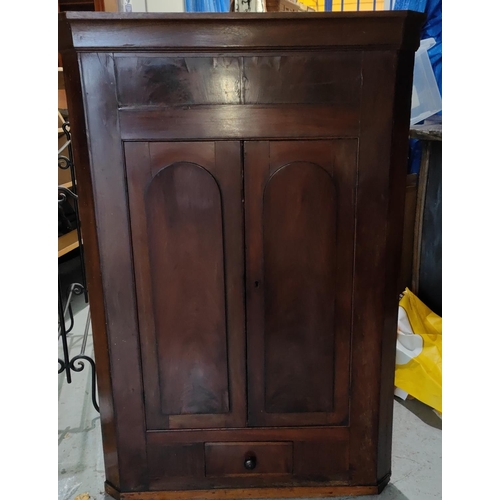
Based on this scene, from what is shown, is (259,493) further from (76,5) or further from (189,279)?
(76,5)

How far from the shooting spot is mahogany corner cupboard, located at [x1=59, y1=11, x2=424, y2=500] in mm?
1139

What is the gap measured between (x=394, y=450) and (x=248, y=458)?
0.57m

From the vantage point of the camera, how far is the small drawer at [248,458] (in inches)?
55.6

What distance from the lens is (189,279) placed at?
50.9 inches

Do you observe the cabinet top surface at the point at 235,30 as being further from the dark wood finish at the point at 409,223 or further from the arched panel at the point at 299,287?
the dark wood finish at the point at 409,223

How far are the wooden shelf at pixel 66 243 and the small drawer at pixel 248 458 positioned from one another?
5.23ft

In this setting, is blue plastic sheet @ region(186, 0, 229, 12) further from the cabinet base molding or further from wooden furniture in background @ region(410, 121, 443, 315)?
the cabinet base molding

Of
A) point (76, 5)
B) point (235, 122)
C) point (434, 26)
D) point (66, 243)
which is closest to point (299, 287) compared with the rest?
point (235, 122)

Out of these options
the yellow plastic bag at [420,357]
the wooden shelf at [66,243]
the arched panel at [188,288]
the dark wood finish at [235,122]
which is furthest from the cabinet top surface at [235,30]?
the wooden shelf at [66,243]

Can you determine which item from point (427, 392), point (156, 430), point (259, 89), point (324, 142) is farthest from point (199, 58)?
point (427, 392)

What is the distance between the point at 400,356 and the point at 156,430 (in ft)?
3.27

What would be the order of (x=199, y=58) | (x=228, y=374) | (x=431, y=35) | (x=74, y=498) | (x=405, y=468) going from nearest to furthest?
(x=199, y=58) → (x=228, y=374) → (x=74, y=498) → (x=405, y=468) → (x=431, y=35)

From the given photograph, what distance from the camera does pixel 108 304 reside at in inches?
51.4

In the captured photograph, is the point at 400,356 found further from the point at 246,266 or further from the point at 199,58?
the point at 199,58
